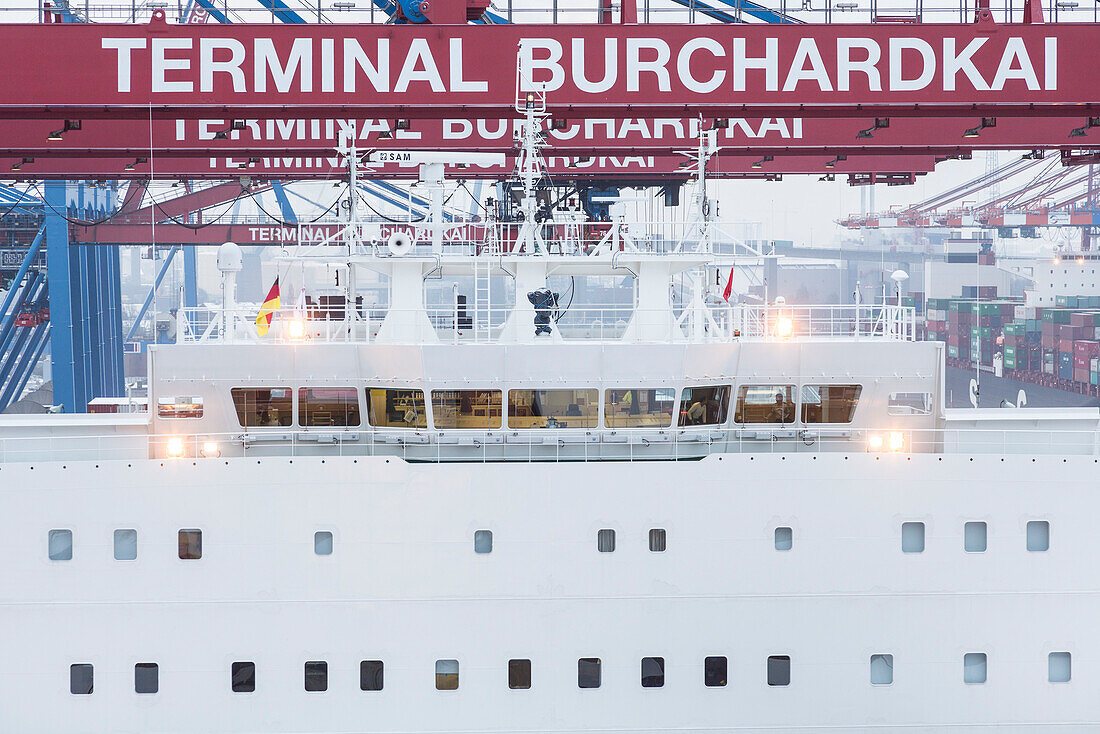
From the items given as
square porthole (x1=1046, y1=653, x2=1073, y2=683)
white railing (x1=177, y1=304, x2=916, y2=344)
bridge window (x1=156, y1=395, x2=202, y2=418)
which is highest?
white railing (x1=177, y1=304, x2=916, y2=344)

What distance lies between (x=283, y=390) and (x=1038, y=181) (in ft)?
111

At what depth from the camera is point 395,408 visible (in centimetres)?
1355

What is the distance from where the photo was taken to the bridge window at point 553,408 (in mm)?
13336

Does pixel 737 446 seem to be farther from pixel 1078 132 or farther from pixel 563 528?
pixel 1078 132

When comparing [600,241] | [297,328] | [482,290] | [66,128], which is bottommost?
[297,328]

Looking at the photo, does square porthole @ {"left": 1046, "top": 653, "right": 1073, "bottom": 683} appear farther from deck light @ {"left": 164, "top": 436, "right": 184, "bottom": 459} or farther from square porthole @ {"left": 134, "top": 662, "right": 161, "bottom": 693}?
deck light @ {"left": 164, "top": 436, "right": 184, "bottom": 459}

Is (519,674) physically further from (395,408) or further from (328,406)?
(328,406)

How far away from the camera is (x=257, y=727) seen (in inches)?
494

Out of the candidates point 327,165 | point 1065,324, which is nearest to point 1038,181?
point 1065,324

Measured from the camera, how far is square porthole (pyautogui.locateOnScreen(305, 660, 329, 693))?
41.3 feet

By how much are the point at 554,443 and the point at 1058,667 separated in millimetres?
6537

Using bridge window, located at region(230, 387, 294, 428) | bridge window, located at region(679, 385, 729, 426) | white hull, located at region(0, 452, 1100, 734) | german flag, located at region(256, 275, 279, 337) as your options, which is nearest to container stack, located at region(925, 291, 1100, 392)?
bridge window, located at region(679, 385, 729, 426)

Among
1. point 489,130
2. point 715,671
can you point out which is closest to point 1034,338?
point 489,130

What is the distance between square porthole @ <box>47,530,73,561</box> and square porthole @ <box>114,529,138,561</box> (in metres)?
0.55
